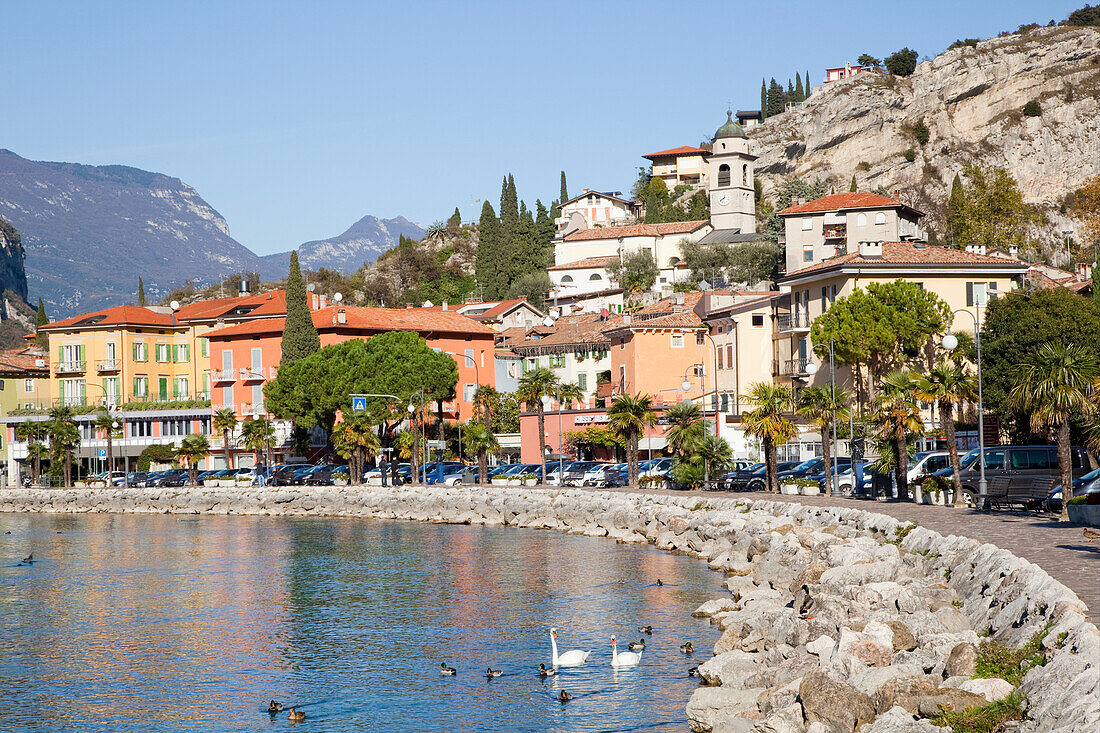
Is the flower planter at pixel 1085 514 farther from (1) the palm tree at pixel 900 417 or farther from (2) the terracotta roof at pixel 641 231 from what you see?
(2) the terracotta roof at pixel 641 231

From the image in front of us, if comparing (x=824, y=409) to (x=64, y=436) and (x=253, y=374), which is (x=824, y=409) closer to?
(x=253, y=374)

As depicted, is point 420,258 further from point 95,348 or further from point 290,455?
point 290,455

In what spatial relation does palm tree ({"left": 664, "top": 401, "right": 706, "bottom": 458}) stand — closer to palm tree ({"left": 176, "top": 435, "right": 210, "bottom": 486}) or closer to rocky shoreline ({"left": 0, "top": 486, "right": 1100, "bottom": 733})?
rocky shoreline ({"left": 0, "top": 486, "right": 1100, "bottom": 733})

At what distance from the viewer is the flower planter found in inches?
1058

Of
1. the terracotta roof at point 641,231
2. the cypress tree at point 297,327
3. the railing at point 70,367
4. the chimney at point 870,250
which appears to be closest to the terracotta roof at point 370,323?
the cypress tree at point 297,327

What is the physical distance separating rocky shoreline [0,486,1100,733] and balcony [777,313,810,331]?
32876mm

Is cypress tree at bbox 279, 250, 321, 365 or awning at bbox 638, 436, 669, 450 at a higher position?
cypress tree at bbox 279, 250, 321, 365

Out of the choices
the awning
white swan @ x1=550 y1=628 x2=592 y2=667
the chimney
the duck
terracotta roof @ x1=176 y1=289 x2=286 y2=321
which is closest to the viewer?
white swan @ x1=550 y1=628 x2=592 y2=667

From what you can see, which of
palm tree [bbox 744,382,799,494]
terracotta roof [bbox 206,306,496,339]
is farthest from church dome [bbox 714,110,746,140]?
palm tree [bbox 744,382,799,494]

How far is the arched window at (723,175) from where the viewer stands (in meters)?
135

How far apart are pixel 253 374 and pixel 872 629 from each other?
3069 inches

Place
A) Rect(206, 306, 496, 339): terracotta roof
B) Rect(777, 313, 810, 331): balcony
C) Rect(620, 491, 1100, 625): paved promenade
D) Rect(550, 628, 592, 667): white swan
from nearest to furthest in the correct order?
1. Rect(620, 491, 1100, 625): paved promenade
2. Rect(550, 628, 592, 667): white swan
3. Rect(777, 313, 810, 331): balcony
4. Rect(206, 306, 496, 339): terracotta roof

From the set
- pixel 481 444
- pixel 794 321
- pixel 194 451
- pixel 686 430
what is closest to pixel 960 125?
pixel 794 321

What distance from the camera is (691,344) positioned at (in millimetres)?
79750
